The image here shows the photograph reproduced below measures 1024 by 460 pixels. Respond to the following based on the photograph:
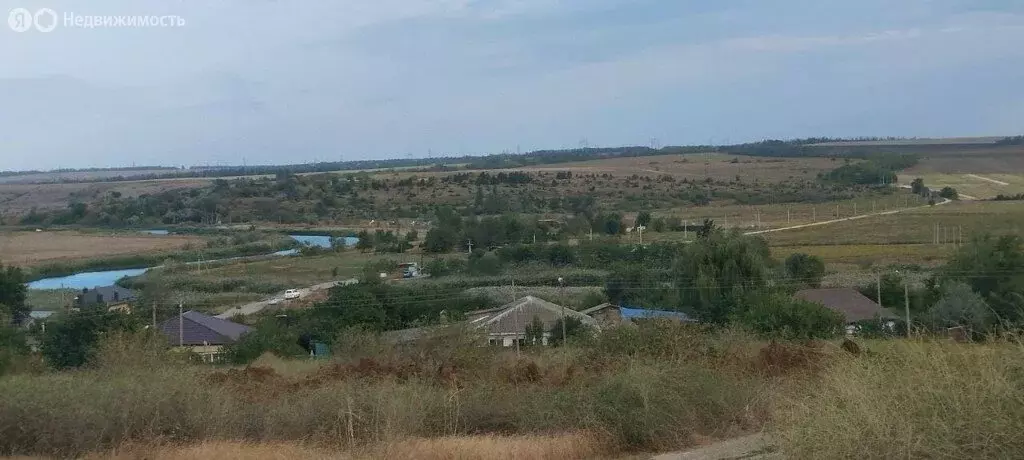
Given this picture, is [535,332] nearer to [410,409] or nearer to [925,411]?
[410,409]

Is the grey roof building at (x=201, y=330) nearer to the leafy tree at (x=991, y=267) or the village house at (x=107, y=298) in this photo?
the village house at (x=107, y=298)

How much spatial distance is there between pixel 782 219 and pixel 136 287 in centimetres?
3291

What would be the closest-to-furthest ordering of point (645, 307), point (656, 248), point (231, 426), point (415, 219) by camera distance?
point (231, 426) < point (645, 307) < point (656, 248) < point (415, 219)

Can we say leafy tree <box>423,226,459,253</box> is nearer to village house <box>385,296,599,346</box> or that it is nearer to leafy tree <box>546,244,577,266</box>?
leafy tree <box>546,244,577,266</box>

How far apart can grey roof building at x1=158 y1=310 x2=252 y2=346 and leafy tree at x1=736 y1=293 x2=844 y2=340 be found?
14.5 m

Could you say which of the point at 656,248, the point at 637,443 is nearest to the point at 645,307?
the point at 656,248

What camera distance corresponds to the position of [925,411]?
650 cm

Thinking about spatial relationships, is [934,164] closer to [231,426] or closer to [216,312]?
[216,312]

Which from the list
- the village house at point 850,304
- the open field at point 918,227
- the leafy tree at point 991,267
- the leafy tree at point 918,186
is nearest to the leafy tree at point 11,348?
the village house at point 850,304

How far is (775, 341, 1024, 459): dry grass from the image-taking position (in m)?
6.12

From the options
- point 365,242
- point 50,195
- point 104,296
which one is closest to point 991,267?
point 104,296

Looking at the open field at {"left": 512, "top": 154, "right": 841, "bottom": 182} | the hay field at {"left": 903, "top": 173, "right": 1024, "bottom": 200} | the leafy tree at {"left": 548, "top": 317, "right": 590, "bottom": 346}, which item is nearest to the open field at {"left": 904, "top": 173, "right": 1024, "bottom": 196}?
the hay field at {"left": 903, "top": 173, "right": 1024, "bottom": 200}

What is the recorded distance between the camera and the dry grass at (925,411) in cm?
612

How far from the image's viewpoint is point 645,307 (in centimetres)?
3203
